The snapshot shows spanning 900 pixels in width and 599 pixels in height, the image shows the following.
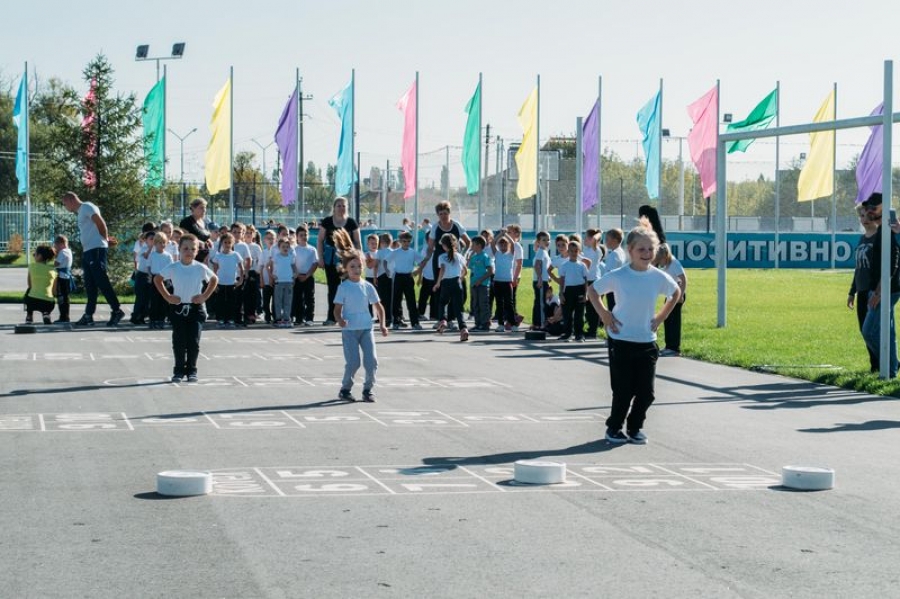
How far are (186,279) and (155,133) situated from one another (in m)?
24.8

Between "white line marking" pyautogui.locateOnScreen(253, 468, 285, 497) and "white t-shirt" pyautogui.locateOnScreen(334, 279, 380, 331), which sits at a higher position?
"white t-shirt" pyautogui.locateOnScreen(334, 279, 380, 331)

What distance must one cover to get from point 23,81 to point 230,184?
11.6 meters

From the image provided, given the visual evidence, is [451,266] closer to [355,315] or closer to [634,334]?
[355,315]

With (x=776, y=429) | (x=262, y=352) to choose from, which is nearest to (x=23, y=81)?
(x=262, y=352)

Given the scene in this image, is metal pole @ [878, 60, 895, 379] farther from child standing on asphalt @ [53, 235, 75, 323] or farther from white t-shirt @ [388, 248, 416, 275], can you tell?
child standing on asphalt @ [53, 235, 75, 323]

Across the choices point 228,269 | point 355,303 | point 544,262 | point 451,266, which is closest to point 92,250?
point 228,269

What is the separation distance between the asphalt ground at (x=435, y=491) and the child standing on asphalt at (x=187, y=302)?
379mm

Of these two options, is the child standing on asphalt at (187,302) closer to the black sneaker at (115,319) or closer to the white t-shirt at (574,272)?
the white t-shirt at (574,272)

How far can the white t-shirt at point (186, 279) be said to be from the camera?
15680 millimetres

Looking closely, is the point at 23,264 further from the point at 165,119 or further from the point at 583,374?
the point at 583,374

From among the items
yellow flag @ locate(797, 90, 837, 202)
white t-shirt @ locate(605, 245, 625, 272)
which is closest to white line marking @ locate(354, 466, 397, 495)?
white t-shirt @ locate(605, 245, 625, 272)

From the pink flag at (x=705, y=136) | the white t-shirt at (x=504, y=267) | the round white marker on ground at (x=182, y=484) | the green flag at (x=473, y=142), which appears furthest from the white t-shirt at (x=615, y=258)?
the pink flag at (x=705, y=136)

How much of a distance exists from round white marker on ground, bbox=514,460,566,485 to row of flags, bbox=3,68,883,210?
27.8 meters

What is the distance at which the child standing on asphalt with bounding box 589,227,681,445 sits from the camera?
11.3 metres
